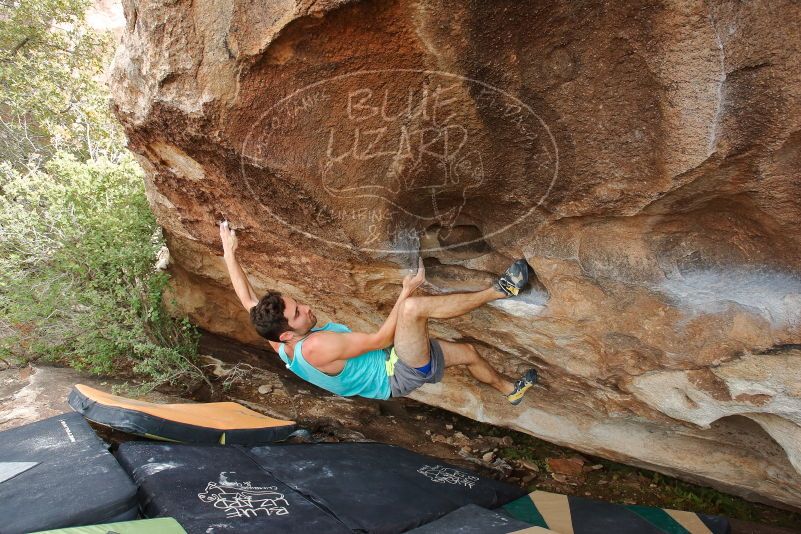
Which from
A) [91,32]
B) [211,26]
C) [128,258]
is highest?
[91,32]

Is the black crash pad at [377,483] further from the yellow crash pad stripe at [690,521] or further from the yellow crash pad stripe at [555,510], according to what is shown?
the yellow crash pad stripe at [690,521]

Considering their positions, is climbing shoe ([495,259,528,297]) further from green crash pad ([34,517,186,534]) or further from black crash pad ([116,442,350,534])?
green crash pad ([34,517,186,534])

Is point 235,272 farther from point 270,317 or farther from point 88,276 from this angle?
point 88,276

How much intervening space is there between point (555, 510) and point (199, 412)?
2.50 meters

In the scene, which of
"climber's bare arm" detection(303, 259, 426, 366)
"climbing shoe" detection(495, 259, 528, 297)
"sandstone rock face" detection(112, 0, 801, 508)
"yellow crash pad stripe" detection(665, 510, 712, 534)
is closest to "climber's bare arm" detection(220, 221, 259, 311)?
"sandstone rock face" detection(112, 0, 801, 508)

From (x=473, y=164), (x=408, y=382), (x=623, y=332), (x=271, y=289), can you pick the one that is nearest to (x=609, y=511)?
(x=623, y=332)

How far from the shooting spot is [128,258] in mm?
4551

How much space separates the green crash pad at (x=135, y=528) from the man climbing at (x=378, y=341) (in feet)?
3.19

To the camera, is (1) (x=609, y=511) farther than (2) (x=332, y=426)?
No

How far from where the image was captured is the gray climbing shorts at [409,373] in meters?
2.97

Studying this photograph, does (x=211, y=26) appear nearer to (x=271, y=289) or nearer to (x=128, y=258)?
(x=271, y=289)

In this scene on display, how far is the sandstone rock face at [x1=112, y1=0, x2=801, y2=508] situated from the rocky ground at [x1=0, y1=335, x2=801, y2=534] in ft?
1.33

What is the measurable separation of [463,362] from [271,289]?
5.21ft

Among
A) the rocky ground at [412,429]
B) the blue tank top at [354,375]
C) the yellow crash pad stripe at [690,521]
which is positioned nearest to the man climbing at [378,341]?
the blue tank top at [354,375]
